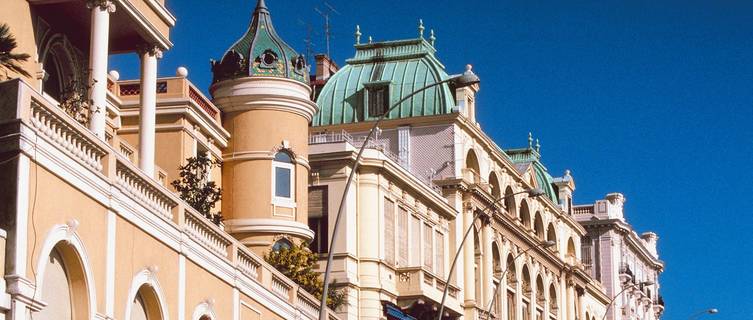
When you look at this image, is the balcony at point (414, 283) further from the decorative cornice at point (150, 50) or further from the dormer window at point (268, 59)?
the decorative cornice at point (150, 50)

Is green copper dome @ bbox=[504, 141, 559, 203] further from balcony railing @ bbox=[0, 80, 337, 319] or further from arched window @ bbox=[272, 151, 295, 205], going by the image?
balcony railing @ bbox=[0, 80, 337, 319]

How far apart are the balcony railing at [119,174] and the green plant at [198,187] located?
12.5 ft

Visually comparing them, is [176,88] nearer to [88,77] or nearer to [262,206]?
[262,206]

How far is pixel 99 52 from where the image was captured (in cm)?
3647

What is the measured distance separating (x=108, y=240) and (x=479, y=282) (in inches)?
1627

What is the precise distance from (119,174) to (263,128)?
2282 cm

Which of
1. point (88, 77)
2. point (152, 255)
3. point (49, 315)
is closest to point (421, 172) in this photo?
point (88, 77)

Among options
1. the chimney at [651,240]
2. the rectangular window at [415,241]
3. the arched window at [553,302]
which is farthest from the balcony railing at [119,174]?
the chimney at [651,240]

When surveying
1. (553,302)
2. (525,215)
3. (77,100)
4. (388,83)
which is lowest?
(77,100)

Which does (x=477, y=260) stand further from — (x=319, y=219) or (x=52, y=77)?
(x=52, y=77)

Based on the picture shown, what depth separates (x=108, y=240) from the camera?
28.3 metres

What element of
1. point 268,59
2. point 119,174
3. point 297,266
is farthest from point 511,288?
point 119,174

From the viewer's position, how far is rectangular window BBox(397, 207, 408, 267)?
58.9 meters

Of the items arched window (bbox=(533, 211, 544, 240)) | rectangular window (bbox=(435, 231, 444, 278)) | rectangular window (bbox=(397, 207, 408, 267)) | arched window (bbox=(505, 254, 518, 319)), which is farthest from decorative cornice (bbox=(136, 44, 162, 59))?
arched window (bbox=(533, 211, 544, 240))
